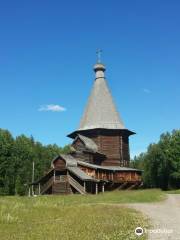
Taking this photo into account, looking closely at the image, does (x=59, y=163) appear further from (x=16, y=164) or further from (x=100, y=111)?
(x=16, y=164)

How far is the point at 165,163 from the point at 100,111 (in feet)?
44.6

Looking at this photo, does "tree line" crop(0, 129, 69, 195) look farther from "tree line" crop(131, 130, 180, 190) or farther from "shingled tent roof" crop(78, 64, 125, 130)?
"tree line" crop(131, 130, 180, 190)

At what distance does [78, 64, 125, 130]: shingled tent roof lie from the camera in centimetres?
4884

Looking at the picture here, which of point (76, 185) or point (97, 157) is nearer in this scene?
point (76, 185)

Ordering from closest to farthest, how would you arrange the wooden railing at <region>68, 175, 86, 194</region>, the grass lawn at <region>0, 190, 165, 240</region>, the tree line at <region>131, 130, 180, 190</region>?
1. the grass lawn at <region>0, 190, 165, 240</region>
2. the wooden railing at <region>68, 175, 86, 194</region>
3. the tree line at <region>131, 130, 180, 190</region>

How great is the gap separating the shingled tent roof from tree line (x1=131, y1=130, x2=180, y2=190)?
8.52 m

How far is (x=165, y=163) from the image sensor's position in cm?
5588

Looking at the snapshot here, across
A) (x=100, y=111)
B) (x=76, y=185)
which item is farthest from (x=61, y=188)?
(x=100, y=111)

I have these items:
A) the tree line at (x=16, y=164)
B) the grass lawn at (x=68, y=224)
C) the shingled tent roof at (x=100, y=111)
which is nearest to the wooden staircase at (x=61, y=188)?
the shingled tent roof at (x=100, y=111)

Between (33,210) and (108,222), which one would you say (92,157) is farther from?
(108,222)

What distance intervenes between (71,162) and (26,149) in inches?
1082

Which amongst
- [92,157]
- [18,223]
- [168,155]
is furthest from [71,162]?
[18,223]

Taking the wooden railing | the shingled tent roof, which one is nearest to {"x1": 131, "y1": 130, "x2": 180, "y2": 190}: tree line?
→ the shingled tent roof

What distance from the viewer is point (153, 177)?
62781mm
